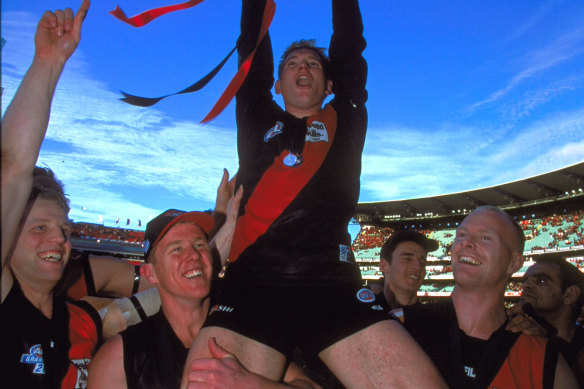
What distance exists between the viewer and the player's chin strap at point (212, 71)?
93.3 inches

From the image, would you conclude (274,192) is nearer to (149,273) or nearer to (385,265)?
(149,273)

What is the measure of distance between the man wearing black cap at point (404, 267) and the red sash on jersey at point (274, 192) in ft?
10.2

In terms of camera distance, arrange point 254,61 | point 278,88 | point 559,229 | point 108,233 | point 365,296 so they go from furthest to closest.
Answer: point 108,233, point 559,229, point 278,88, point 254,61, point 365,296

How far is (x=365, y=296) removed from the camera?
2.24m

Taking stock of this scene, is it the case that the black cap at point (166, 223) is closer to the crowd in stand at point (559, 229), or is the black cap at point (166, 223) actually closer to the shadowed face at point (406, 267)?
the shadowed face at point (406, 267)

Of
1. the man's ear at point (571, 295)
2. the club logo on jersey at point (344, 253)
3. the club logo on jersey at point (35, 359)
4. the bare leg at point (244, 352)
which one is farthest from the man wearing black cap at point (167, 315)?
the man's ear at point (571, 295)

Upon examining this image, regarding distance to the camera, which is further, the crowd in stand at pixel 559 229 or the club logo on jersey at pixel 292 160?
the crowd in stand at pixel 559 229

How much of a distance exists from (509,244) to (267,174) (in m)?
1.90

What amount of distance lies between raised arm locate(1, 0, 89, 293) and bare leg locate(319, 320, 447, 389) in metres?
1.47

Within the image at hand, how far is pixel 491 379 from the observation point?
263 centimetres

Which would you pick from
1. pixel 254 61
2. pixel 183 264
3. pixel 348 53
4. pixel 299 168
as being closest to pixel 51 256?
pixel 183 264

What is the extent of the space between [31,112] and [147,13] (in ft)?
4.06

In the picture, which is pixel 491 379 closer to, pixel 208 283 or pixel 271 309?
pixel 271 309

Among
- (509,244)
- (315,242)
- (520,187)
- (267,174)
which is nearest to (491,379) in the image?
(509,244)
